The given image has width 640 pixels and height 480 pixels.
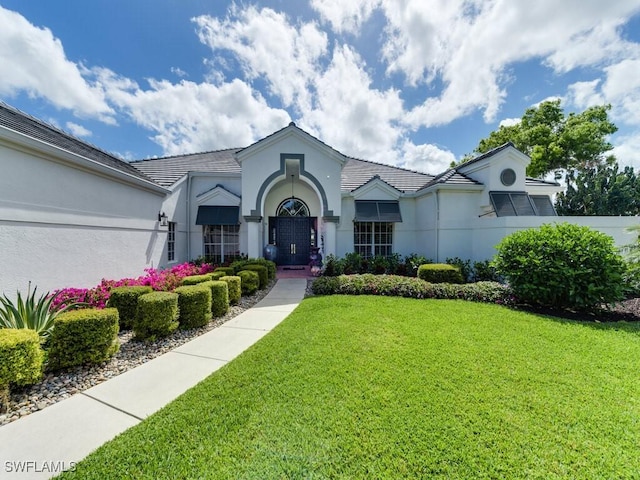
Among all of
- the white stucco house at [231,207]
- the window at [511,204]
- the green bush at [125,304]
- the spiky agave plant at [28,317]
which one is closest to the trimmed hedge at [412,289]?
the white stucco house at [231,207]

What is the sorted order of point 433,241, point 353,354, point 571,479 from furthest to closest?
point 433,241 → point 353,354 → point 571,479

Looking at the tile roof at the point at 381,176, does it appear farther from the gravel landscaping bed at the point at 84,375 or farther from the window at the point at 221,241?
the gravel landscaping bed at the point at 84,375

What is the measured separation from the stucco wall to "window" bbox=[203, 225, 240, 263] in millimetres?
4867

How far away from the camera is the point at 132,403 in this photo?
367 centimetres

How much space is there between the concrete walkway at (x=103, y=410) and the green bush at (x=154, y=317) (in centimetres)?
73

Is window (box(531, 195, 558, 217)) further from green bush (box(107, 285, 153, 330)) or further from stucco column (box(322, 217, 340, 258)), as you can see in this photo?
green bush (box(107, 285, 153, 330))

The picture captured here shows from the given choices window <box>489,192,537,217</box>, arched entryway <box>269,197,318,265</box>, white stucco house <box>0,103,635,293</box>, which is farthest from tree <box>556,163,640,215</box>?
arched entryway <box>269,197,318,265</box>

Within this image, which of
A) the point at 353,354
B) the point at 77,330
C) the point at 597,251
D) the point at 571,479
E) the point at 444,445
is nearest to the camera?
the point at 571,479

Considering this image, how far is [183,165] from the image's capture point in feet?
54.1

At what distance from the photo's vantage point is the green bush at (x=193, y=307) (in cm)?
638

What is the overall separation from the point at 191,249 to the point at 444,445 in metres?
15.7

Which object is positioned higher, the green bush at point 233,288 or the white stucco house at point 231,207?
the white stucco house at point 231,207

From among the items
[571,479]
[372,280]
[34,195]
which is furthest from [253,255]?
[571,479]

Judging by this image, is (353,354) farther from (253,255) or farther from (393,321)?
(253,255)
